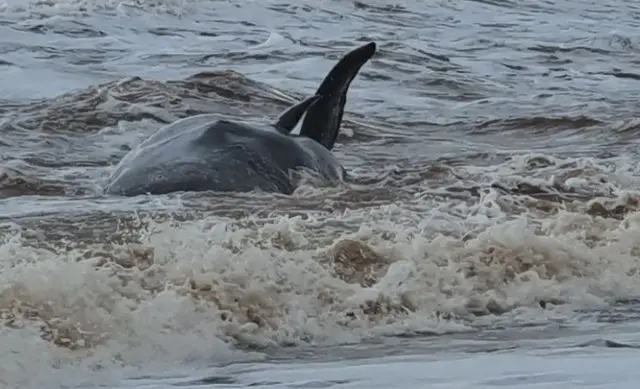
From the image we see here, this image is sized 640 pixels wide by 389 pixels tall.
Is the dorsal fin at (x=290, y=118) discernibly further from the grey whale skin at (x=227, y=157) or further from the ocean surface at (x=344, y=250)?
the ocean surface at (x=344, y=250)

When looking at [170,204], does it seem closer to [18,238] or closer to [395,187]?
[18,238]

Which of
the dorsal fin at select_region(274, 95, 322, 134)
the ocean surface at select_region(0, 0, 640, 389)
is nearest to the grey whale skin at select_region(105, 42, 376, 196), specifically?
the dorsal fin at select_region(274, 95, 322, 134)

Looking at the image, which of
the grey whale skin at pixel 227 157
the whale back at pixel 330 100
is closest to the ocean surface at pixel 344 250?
the grey whale skin at pixel 227 157

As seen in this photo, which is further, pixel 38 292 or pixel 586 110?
pixel 586 110

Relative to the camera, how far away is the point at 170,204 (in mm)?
6691

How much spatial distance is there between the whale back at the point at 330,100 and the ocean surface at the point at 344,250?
1.64ft

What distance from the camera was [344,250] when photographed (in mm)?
5953

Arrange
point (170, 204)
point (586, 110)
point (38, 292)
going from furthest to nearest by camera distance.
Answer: point (586, 110) → point (170, 204) → point (38, 292)

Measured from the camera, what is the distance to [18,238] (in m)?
5.99

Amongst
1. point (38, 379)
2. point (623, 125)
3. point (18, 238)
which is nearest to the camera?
point (38, 379)

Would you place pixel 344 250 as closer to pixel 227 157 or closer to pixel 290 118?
pixel 227 157

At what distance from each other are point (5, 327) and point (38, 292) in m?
0.38

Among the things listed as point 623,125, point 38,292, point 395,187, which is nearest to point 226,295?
point 38,292

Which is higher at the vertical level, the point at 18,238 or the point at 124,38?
the point at 18,238
